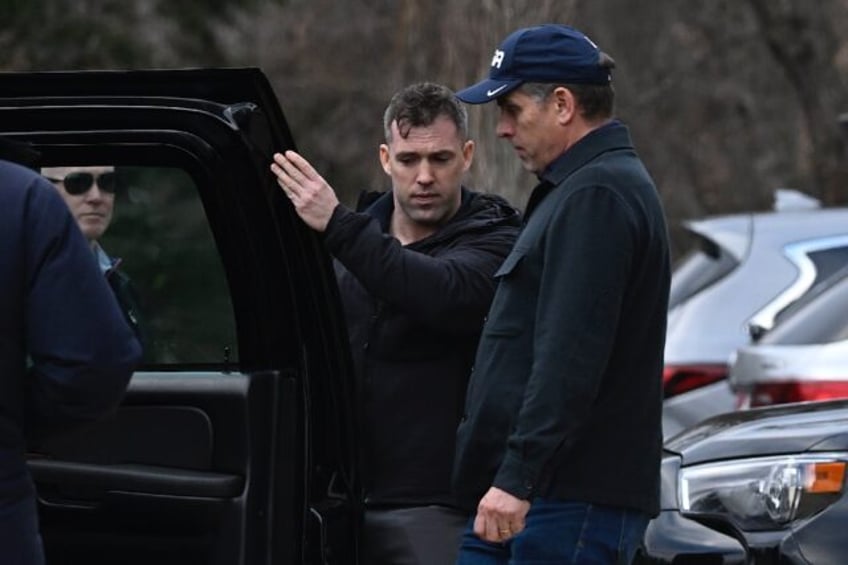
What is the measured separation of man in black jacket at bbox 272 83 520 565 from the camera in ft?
14.8

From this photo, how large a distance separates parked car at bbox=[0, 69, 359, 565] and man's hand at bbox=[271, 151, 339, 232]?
29 mm

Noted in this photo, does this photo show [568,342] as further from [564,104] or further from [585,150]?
[564,104]

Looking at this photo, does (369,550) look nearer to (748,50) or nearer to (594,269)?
(594,269)

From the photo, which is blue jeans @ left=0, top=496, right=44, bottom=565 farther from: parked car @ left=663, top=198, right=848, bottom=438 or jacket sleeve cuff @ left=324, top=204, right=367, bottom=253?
parked car @ left=663, top=198, right=848, bottom=438

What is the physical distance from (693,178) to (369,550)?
60.9 ft

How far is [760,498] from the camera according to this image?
5.01 metres

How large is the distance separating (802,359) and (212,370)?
3.24m

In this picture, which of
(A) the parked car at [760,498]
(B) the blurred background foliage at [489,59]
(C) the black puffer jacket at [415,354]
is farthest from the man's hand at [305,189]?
(B) the blurred background foliage at [489,59]

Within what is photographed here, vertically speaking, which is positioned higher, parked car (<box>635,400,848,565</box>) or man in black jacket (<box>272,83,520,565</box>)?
man in black jacket (<box>272,83,520,565</box>)

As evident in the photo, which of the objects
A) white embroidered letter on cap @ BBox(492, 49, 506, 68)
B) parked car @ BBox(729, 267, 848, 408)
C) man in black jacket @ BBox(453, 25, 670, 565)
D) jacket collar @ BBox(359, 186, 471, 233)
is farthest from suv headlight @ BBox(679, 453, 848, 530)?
parked car @ BBox(729, 267, 848, 408)

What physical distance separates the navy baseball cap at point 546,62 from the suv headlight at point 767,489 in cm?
119

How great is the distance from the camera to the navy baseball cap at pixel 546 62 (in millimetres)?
4246

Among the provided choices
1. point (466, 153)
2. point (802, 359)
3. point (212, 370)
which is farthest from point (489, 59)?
point (212, 370)

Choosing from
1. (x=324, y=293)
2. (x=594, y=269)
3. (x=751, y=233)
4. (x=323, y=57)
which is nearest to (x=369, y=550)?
(x=324, y=293)
